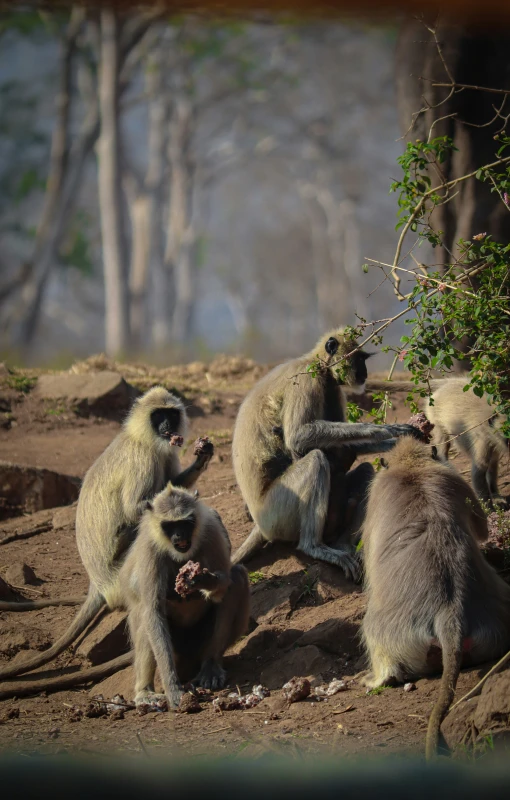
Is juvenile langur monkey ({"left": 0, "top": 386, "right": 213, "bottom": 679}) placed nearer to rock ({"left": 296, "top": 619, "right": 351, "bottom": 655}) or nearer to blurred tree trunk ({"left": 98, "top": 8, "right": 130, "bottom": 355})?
rock ({"left": 296, "top": 619, "right": 351, "bottom": 655})

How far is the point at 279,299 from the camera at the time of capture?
149 ft

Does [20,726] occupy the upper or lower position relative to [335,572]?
lower

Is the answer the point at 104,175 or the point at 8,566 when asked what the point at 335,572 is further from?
the point at 104,175

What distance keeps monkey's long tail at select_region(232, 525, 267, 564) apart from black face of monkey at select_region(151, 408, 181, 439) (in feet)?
2.81

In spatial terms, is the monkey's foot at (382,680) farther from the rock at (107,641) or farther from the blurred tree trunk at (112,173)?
the blurred tree trunk at (112,173)

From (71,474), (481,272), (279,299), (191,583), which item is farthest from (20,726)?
(279,299)

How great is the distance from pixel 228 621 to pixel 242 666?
31cm

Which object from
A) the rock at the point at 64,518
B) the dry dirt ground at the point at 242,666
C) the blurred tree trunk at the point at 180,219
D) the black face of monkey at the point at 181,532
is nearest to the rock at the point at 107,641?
the dry dirt ground at the point at 242,666

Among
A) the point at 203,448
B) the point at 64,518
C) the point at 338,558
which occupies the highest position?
the point at 203,448

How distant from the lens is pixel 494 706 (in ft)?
13.1

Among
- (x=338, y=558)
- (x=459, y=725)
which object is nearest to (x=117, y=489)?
(x=338, y=558)

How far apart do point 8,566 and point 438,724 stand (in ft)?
13.6

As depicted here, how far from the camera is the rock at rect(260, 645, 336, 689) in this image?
524cm

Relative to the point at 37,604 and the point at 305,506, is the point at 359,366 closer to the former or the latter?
the point at 305,506
